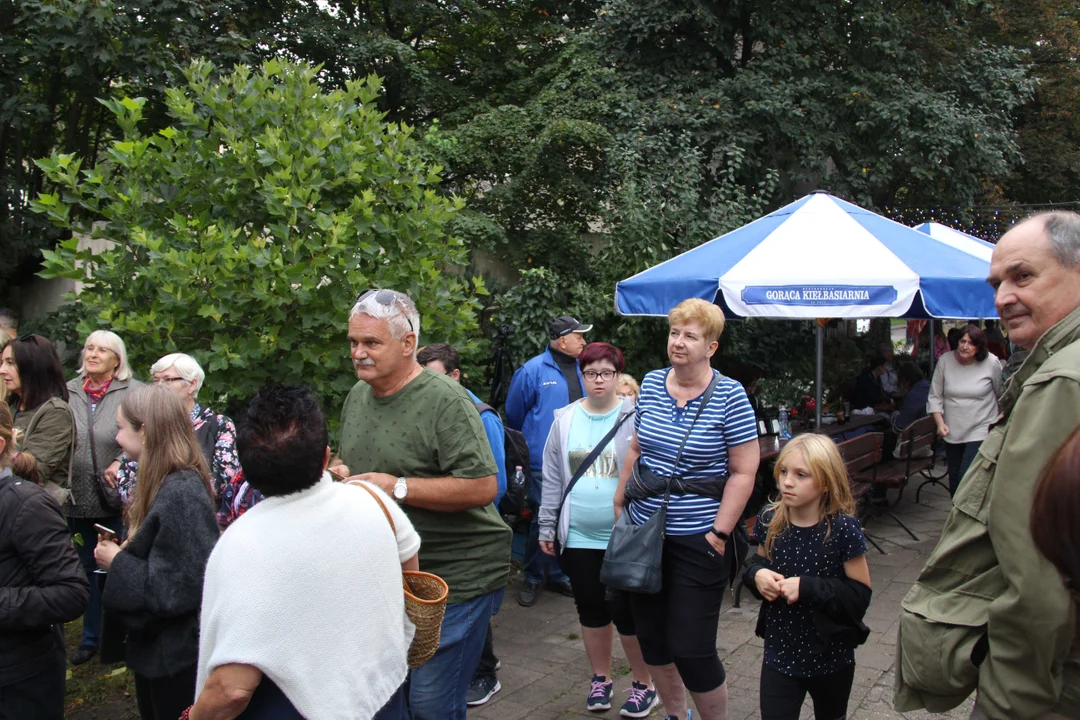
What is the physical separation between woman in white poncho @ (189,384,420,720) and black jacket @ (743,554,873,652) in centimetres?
153

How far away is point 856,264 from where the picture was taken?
6504mm

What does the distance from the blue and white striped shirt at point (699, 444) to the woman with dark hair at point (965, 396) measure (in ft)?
15.6

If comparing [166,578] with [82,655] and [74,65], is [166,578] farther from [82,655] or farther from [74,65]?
[74,65]

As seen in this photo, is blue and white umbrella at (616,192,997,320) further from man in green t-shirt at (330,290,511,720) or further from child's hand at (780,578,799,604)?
man in green t-shirt at (330,290,511,720)

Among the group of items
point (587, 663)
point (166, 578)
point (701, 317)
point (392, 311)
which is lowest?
point (587, 663)

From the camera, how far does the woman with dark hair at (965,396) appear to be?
751 centimetres

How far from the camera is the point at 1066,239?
2.13m

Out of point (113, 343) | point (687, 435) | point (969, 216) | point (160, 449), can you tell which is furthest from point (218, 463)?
point (969, 216)

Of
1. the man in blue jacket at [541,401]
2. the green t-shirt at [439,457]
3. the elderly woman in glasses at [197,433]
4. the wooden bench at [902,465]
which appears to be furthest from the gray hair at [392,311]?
the wooden bench at [902,465]

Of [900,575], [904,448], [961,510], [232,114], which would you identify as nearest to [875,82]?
[904,448]

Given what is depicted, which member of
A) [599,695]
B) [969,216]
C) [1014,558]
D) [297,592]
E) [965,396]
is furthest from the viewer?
[969,216]

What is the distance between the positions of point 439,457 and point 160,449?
926mm

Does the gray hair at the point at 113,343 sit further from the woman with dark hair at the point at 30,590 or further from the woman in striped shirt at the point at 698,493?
the woman in striped shirt at the point at 698,493

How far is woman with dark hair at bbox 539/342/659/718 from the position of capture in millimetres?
4238
